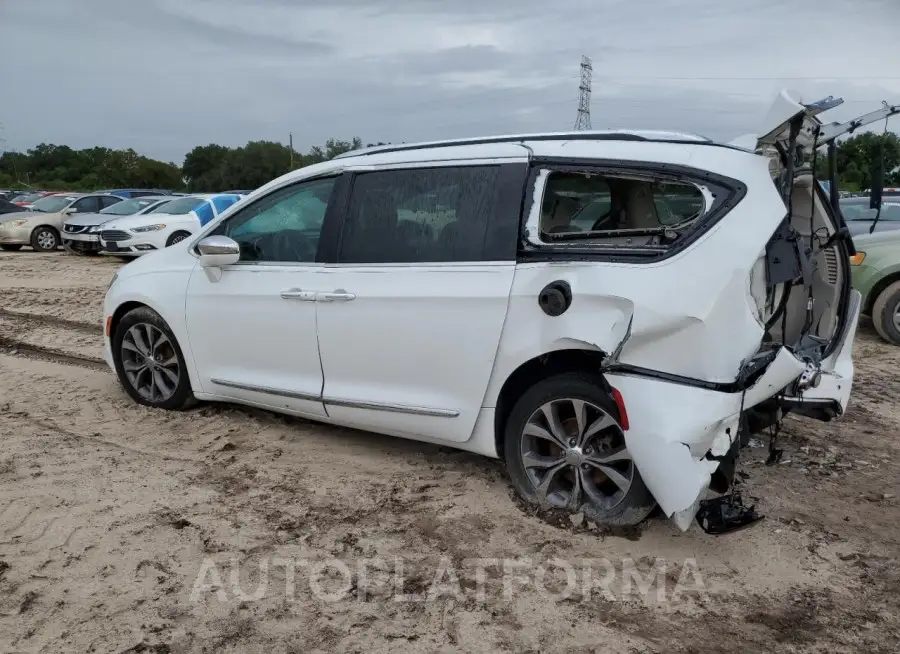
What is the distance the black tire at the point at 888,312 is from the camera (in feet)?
25.3

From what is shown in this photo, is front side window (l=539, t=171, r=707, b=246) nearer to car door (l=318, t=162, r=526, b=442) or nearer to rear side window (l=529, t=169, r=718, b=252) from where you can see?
rear side window (l=529, t=169, r=718, b=252)

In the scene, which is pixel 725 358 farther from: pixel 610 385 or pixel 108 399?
pixel 108 399

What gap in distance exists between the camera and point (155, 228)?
15.4m

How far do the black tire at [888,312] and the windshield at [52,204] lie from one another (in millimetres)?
18758

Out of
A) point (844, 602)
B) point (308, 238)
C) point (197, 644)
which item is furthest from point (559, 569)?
point (308, 238)

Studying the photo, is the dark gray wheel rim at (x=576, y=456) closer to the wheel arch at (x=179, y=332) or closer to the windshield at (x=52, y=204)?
the wheel arch at (x=179, y=332)

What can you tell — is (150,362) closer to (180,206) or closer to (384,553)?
(384,553)

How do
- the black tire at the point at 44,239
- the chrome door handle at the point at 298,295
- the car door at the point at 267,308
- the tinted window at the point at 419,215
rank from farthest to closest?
the black tire at the point at 44,239 → the car door at the point at 267,308 → the chrome door handle at the point at 298,295 → the tinted window at the point at 419,215

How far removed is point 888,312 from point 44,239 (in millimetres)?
18756

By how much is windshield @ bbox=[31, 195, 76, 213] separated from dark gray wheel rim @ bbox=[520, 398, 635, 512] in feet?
62.6

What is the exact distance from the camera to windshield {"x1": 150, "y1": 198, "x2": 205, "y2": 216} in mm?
16047

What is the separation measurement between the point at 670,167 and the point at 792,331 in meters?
1.27

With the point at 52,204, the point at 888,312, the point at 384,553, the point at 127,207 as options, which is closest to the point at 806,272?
the point at 384,553

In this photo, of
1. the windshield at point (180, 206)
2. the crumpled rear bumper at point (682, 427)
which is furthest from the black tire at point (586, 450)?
the windshield at point (180, 206)
